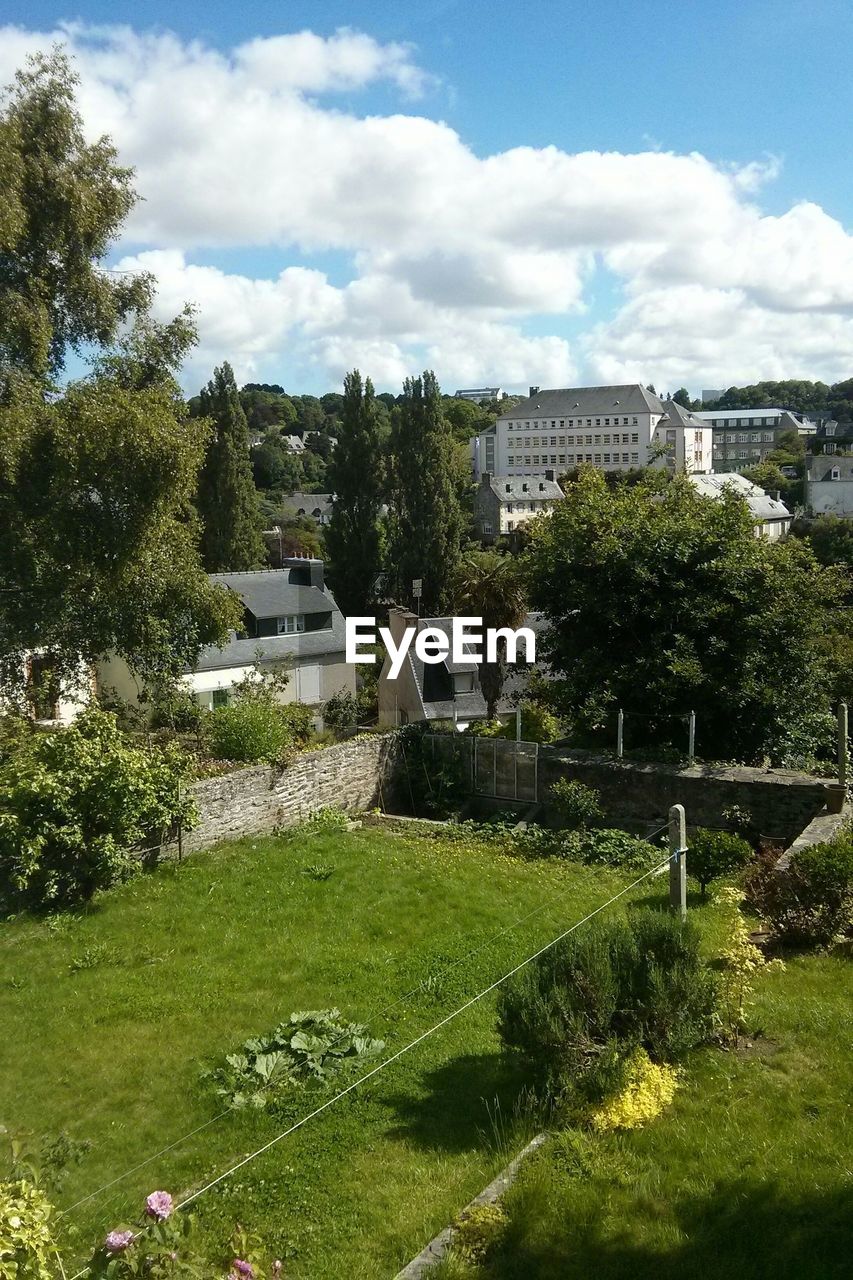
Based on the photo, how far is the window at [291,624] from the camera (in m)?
31.2

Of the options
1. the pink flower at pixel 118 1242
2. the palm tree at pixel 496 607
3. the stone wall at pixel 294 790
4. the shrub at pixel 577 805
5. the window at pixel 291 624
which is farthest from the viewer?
the window at pixel 291 624

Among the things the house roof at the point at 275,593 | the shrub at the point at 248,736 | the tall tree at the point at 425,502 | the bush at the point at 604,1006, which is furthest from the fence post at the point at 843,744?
the tall tree at the point at 425,502

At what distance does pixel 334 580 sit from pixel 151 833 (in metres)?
30.8

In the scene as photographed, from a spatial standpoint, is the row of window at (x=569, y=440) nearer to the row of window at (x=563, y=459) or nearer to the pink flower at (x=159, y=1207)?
the row of window at (x=563, y=459)

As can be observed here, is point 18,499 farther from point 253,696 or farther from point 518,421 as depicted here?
point 518,421

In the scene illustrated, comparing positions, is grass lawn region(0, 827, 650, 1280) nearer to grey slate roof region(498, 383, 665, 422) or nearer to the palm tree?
the palm tree

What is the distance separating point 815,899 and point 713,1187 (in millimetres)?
4167

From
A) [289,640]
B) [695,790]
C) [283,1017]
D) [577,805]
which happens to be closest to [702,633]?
[695,790]

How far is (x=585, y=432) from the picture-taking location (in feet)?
311

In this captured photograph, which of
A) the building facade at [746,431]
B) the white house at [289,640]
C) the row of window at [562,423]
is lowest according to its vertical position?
the white house at [289,640]

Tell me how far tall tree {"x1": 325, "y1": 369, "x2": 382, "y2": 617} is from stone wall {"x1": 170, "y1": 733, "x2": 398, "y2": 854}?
2609cm

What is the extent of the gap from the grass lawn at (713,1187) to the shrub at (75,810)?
8.11 m

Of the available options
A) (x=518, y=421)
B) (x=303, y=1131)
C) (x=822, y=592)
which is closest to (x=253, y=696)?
(x=822, y=592)

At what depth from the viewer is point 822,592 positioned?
16.5m
